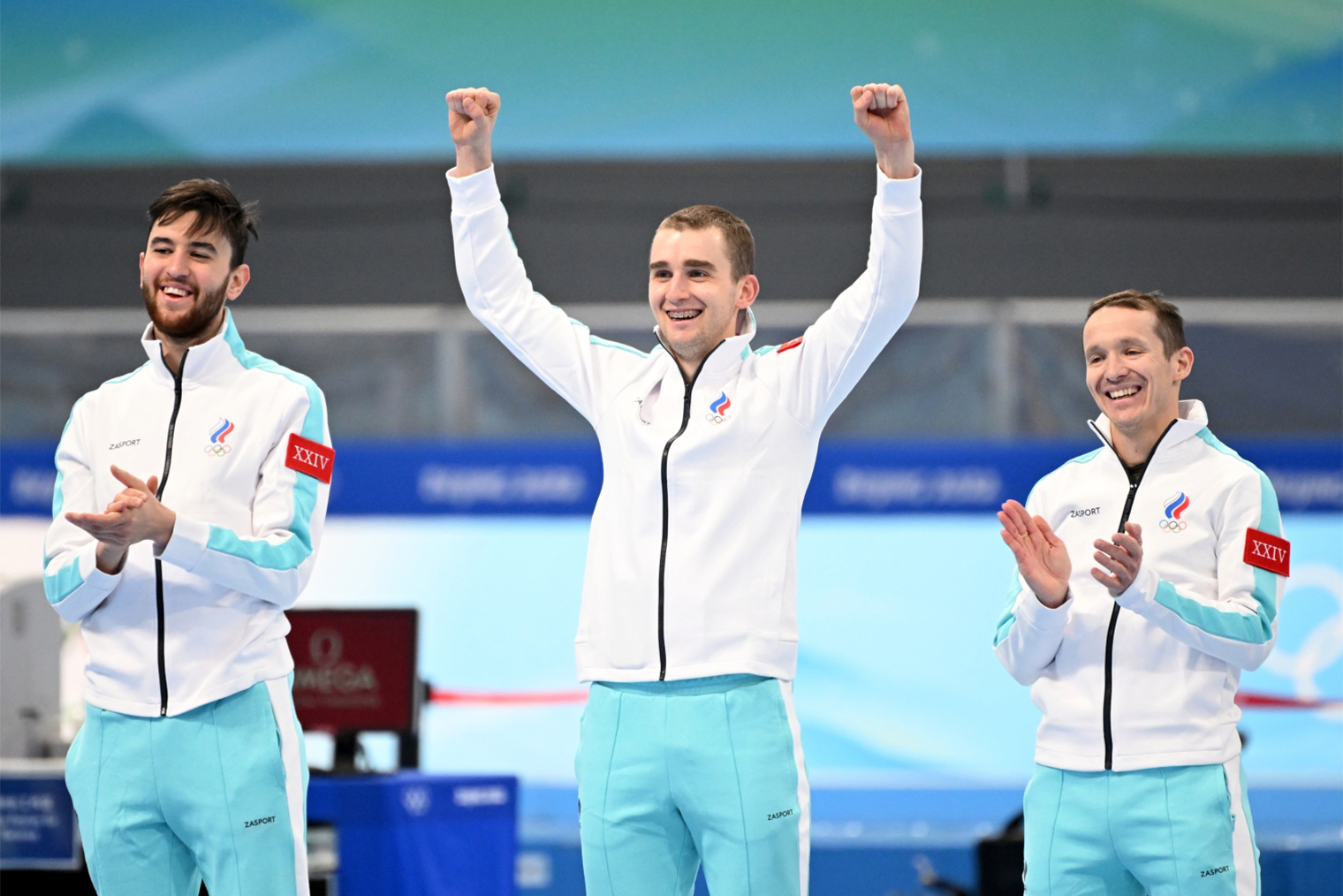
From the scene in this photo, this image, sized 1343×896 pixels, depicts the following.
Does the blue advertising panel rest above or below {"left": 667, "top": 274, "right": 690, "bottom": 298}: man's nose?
below

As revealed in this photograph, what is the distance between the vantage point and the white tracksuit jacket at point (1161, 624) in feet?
10.4

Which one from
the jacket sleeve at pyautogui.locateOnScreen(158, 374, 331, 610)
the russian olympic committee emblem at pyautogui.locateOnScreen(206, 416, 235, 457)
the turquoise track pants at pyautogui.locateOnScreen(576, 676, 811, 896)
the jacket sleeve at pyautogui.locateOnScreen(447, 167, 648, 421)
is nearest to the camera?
the turquoise track pants at pyautogui.locateOnScreen(576, 676, 811, 896)

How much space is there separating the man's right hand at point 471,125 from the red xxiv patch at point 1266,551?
1908 mm

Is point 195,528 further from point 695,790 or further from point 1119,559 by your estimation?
point 1119,559

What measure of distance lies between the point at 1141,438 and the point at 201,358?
7.14ft

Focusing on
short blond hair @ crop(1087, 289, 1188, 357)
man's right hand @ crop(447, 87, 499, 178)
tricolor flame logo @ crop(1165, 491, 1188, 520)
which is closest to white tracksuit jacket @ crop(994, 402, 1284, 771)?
tricolor flame logo @ crop(1165, 491, 1188, 520)

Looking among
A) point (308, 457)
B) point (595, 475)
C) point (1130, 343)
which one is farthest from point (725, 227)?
point (595, 475)

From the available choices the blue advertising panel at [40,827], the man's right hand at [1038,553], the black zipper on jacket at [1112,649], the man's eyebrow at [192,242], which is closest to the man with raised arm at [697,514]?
the man's right hand at [1038,553]

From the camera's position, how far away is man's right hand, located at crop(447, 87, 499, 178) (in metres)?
3.41

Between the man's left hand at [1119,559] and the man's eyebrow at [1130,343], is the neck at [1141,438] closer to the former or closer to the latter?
the man's eyebrow at [1130,343]

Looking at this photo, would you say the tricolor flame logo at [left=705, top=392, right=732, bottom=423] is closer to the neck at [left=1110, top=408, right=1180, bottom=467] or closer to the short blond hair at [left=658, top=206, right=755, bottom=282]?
the short blond hair at [left=658, top=206, right=755, bottom=282]

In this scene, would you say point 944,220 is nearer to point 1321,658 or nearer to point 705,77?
point 705,77

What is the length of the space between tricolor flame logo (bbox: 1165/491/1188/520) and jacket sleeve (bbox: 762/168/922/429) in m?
0.74

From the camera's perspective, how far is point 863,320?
128 inches
